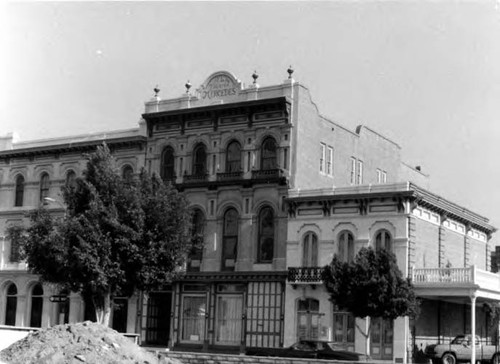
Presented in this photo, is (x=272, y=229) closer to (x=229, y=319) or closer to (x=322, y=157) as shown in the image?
(x=229, y=319)

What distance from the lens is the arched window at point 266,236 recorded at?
42.9 metres

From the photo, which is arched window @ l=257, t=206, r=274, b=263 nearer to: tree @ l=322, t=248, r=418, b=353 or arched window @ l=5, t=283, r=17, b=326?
tree @ l=322, t=248, r=418, b=353

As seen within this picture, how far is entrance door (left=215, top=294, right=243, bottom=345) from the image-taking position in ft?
141

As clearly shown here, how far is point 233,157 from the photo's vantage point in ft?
147

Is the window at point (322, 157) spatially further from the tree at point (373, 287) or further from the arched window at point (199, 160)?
the tree at point (373, 287)

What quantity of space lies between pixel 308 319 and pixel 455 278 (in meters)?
7.12

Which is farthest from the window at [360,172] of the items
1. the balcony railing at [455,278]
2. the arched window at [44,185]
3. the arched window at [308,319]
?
the arched window at [44,185]

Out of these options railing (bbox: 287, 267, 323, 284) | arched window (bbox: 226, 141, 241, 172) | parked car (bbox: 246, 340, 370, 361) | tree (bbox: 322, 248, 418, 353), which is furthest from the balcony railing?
arched window (bbox: 226, 141, 241, 172)

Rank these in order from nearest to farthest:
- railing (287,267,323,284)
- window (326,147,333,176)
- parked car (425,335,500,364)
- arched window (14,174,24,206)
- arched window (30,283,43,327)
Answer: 1. parked car (425,335,500,364)
2. railing (287,267,323,284)
3. window (326,147,333,176)
4. arched window (30,283,43,327)
5. arched window (14,174,24,206)

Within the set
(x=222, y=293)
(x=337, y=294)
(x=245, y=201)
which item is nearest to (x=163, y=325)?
(x=222, y=293)

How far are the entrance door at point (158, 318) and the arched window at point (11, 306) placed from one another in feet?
29.6

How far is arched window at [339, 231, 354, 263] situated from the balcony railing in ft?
10.3

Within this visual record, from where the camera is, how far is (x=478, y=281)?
36.9 metres

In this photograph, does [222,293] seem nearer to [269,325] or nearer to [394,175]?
[269,325]
